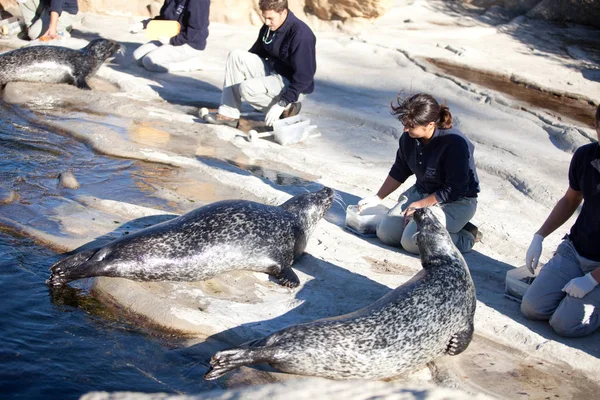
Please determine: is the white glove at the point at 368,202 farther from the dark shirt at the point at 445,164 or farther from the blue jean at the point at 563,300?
the blue jean at the point at 563,300

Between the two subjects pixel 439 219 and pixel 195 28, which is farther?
pixel 195 28

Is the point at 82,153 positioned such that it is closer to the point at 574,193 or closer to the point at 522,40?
the point at 574,193

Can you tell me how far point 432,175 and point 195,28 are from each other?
5621 millimetres

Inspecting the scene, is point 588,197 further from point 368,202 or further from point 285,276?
point 285,276

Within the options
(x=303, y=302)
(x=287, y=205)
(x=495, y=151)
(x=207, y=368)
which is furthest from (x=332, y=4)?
(x=207, y=368)

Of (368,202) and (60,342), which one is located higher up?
(368,202)

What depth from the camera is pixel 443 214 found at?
525cm

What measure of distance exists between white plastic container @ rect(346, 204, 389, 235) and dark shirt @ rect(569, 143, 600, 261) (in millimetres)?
1472

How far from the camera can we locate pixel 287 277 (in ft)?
15.6

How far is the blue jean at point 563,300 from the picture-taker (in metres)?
4.38

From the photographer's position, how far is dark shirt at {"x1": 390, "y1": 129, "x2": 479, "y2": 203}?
5.17 m

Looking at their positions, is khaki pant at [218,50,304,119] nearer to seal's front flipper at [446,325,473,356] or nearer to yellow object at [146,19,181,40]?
yellow object at [146,19,181,40]

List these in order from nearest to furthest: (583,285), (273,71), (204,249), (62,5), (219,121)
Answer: (583,285) < (204,249) < (219,121) < (273,71) < (62,5)

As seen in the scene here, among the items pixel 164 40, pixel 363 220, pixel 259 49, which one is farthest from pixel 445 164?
pixel 164 40
